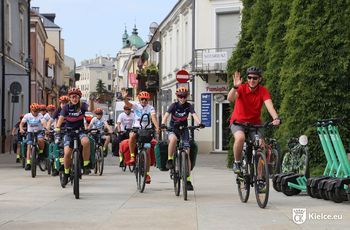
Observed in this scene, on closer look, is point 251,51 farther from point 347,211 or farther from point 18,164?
point 347,211

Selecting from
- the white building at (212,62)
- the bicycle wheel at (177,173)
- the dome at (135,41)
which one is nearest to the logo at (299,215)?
the bicycle wheel at (177,173)

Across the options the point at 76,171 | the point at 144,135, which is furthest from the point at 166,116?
the point at 76,171

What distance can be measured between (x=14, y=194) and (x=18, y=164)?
415 inches

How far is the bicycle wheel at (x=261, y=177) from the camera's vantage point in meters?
8.98

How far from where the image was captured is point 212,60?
31391mm

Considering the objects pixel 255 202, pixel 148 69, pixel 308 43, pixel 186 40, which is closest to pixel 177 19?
pixel 186 40

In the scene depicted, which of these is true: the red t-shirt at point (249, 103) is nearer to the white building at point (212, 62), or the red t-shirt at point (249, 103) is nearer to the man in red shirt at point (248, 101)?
the man in red shirt at point (248, 101)

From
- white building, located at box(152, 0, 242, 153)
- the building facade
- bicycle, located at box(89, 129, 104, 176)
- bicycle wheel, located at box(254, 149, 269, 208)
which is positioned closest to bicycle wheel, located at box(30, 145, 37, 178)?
bicycle, located at box(89, 129, 104, 176)

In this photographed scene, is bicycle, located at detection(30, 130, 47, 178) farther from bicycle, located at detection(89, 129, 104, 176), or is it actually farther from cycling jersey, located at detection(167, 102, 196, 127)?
cycling jersey, located at detection(167, 102, 196, 127)

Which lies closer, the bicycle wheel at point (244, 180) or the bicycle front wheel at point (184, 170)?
the bicycle wheel at point (244, 180)

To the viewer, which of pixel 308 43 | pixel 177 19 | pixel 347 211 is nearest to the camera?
pixel 347 211

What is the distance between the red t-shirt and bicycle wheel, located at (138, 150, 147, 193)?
271cm

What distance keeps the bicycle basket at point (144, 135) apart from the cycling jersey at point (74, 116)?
1.02 metres

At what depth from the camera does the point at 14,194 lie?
11648 mm
